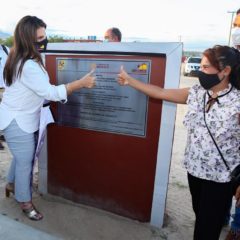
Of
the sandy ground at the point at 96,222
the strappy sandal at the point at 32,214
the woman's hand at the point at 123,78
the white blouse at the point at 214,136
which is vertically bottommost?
the sandy ground at the point at 96,222

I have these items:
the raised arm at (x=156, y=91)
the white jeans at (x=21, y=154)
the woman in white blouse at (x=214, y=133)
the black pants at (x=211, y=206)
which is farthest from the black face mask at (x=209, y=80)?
the white jeans at (x=21, y=154)

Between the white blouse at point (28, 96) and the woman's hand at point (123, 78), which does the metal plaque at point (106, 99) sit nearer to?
the woman's hand at point (123, 78)

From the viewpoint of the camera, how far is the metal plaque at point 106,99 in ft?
9.62

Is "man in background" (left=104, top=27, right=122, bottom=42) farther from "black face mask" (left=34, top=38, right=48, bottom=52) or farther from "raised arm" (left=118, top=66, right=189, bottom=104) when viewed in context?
"raised arm" (left=118, top=66, right=189, bottom=104)

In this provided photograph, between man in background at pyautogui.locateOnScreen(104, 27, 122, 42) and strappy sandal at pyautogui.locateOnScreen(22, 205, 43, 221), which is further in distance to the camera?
man in background at pyautogui.locateOnScreen(104, 27, 122, 42)

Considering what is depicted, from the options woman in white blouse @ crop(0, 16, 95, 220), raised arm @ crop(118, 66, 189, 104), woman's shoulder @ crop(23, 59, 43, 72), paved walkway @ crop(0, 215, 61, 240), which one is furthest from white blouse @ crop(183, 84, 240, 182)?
woman's shoulder @ crop(23, 59, 43, 72)

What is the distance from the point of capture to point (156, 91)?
262cm

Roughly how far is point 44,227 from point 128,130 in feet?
3.97

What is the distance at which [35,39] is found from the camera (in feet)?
9.32

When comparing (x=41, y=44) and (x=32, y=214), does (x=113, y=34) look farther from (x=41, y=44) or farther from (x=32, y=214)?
(x=32, y=214)

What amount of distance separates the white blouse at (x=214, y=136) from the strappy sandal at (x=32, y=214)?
1.67m

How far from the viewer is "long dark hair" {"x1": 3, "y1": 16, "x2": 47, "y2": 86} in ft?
9.08

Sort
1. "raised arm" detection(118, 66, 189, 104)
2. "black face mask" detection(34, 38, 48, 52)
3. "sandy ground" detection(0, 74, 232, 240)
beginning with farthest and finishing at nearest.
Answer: "sandy ground" detection(0, 74, 232, 240) → "black face mask" detection(34, 38, 48, 52) → "raised arm" detection(118, 66, 189, 104)

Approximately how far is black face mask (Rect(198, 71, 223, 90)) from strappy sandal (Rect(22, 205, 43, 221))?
207cm
